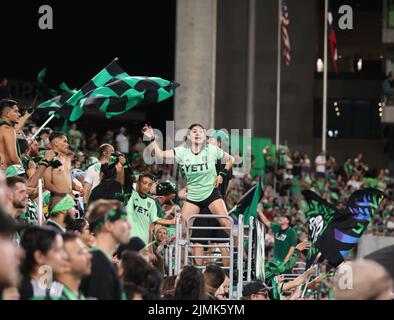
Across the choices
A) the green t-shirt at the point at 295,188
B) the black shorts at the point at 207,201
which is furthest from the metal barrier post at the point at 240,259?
the green t-shirt at the point at 295,188

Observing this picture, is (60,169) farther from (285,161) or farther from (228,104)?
(228,104)

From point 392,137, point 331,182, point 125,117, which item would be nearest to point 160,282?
point 331,182

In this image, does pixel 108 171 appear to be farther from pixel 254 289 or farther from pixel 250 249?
pixel 254 289

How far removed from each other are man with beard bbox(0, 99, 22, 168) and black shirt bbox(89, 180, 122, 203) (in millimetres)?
868

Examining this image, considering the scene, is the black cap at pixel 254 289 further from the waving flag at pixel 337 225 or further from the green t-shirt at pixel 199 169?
the green t-shirt at pixel 199 169

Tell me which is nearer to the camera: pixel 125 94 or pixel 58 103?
pixel 125 94

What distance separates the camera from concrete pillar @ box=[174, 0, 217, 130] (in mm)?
34188

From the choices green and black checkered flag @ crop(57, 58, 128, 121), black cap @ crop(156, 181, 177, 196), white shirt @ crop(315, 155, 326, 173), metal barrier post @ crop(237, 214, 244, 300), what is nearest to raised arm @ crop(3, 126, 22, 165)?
green and black checkered flag @ crop(57, 58, 128, 121)

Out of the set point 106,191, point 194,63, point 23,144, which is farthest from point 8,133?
point 194,63

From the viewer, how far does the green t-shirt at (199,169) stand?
13633mm

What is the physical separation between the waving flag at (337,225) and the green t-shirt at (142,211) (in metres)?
1.84

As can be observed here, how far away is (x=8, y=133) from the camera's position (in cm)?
1128

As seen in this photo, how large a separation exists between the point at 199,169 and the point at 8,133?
3.10m

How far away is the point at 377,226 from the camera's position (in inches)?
1320
